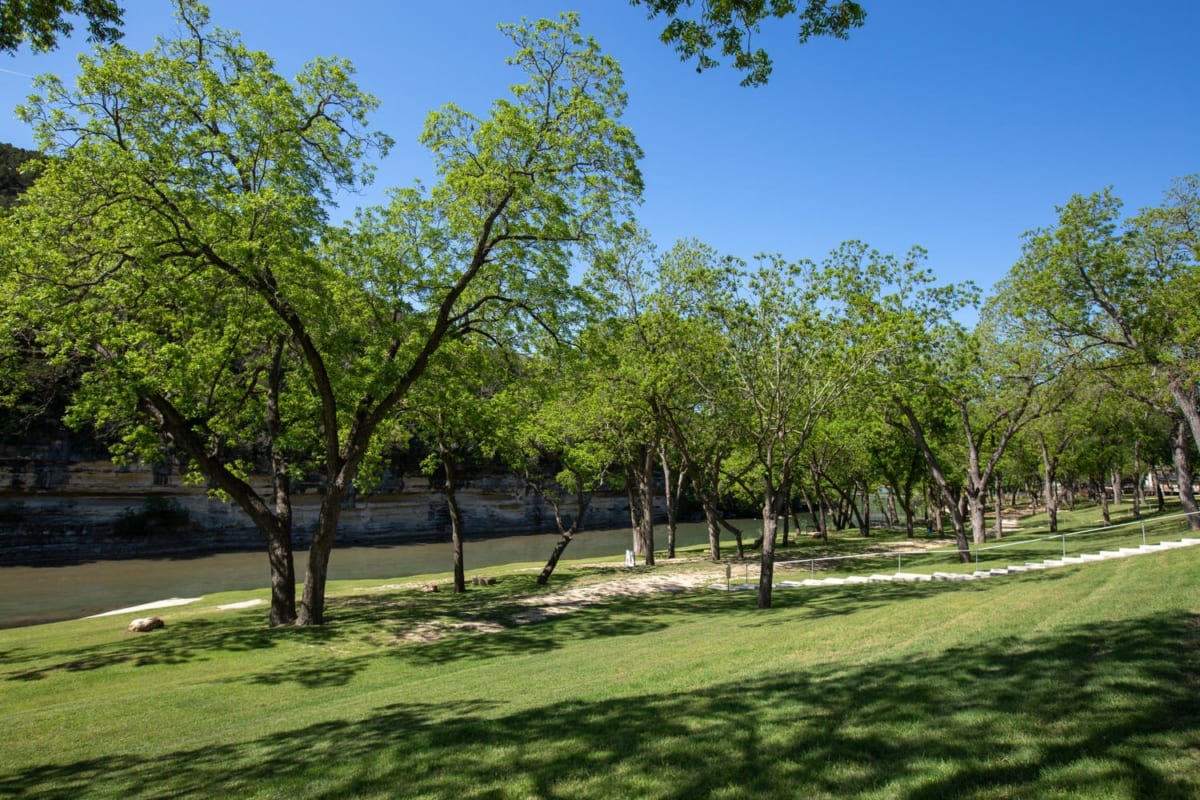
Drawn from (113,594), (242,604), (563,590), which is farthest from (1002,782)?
(113,594)

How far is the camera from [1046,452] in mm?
36875

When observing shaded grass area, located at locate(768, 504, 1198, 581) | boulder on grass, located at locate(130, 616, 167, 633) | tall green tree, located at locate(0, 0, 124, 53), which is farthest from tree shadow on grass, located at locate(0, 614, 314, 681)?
shaded grass area, located at locate(768, 504, 1198, 581)

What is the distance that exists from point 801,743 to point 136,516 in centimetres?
6564

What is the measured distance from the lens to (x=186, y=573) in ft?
138

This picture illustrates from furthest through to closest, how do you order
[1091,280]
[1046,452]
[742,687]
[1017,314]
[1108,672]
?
[1046,452] < [1017,314] < [1091,280] < [742,687] < [1108,672]

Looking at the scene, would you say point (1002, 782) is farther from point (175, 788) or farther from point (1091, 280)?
point (1091, 280)

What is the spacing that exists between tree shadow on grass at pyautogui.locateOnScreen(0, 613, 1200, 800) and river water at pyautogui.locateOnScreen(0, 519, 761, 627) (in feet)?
64.5

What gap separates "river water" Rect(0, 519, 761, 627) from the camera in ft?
93.9

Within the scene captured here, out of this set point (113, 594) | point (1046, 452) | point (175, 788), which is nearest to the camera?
point (175, 788)

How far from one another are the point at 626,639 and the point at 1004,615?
6990mm

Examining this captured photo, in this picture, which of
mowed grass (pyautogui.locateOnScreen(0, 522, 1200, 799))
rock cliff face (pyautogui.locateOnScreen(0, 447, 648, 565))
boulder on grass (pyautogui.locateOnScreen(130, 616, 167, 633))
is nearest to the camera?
mowed grass (pyautogui.locateOnScreen(0, 522, 1200, 799))

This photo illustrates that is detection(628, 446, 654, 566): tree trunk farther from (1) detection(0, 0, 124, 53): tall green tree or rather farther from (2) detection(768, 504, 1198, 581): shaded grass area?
(1) detection(0, 0, 124, 53): tall green tree

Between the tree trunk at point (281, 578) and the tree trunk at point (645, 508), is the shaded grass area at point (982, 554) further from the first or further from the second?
the tree trunk at point (281, 578)

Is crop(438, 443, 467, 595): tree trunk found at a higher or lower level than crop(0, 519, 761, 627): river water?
higher
